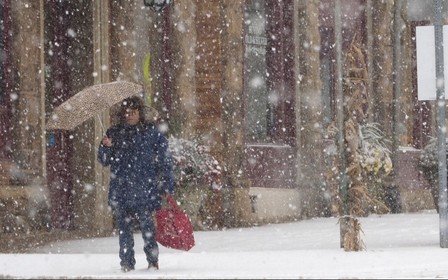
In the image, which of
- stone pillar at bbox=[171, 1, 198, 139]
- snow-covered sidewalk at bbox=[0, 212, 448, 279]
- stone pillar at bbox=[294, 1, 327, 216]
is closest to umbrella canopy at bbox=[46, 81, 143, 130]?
snow-covered sidewalk at bbox=[0, 212, 448, 279]

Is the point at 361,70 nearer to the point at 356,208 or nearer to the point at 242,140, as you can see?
the point at 356,208

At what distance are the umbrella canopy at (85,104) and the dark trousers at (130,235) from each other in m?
0.94

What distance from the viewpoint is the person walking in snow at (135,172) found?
12.7 meters

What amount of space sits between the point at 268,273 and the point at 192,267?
129cm

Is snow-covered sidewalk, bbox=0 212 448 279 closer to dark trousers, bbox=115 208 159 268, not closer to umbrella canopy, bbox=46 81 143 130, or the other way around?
dark trousers, bbox=115 208 159 268

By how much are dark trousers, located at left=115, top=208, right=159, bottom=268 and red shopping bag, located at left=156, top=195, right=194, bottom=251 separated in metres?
0.10

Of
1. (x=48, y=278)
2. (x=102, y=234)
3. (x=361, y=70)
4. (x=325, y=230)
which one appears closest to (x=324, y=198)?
Result: (x=325, y=230)

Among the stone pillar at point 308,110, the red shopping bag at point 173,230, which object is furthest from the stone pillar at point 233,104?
the red shopping bag at point 173,230

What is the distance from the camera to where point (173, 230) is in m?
12.9

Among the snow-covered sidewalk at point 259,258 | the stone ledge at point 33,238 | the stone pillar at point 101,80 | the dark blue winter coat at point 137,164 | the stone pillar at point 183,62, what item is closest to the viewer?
the snow-covered sidewalk at point 259,258

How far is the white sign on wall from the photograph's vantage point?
1577cm

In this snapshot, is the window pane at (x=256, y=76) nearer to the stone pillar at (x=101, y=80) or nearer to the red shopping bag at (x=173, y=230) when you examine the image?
the stone pillar at (x=101, y=80)

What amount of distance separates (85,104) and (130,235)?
1299 mm

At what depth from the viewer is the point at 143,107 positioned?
12828mm
